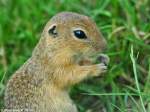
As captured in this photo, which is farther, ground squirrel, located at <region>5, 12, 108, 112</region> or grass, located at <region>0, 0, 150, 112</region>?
grass, located at <region>0, 0, 150, 112</region>

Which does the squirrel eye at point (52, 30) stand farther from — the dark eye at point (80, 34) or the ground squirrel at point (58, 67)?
the dark eye at point (80, 34)

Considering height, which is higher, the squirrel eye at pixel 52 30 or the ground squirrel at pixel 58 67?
the squirrel eye at pixel 52 30

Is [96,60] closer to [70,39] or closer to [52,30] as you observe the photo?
[70,39]

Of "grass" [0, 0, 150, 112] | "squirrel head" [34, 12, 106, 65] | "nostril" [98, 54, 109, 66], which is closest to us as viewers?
"squirrel head" [34, 12, 106, 65]

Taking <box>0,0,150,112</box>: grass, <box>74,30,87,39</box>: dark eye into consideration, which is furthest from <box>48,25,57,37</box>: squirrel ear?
<box>0,0,150,112</box>: grass

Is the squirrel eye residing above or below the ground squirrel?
above

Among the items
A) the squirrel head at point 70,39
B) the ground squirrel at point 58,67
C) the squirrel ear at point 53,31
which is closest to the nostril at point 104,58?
the ground squirrel at point 58,67

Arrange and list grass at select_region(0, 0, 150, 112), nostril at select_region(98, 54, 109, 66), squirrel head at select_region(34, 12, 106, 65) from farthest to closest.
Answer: grass at select_region(0, 0, 150, 112) → nostril at select_region(98, 54, 109, 66) → squirrel head at select_region(34, 12, 106, 65)

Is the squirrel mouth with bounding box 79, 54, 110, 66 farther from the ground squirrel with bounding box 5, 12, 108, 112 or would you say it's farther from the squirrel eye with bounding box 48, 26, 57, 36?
the squirrel eye with bounding box 48, 26, 57, 36
